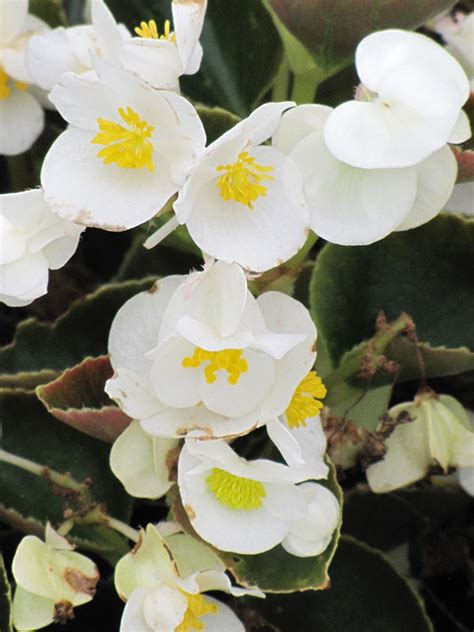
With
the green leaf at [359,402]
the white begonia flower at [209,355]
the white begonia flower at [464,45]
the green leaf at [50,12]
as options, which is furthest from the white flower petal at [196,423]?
the green leaf at [50,12]

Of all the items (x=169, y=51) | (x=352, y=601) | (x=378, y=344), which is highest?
(x=169, y=51)

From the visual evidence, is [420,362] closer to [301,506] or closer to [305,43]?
[301,506]

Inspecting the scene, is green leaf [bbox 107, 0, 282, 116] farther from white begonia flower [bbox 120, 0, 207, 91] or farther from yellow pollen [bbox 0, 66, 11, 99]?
white begonia flower [bbox 120, 0, 207, 91]

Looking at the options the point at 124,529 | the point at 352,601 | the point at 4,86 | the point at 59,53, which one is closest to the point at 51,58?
the point at 59,53

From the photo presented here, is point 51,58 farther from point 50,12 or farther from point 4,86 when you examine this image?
point 50,12

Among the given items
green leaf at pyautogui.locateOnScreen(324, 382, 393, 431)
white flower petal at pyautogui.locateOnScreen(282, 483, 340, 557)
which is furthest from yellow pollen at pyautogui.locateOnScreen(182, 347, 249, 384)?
green leaf at pyautogui.locateOnScreen(324, 382, 393, 431)

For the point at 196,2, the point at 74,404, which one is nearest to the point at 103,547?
the point at 74,404
